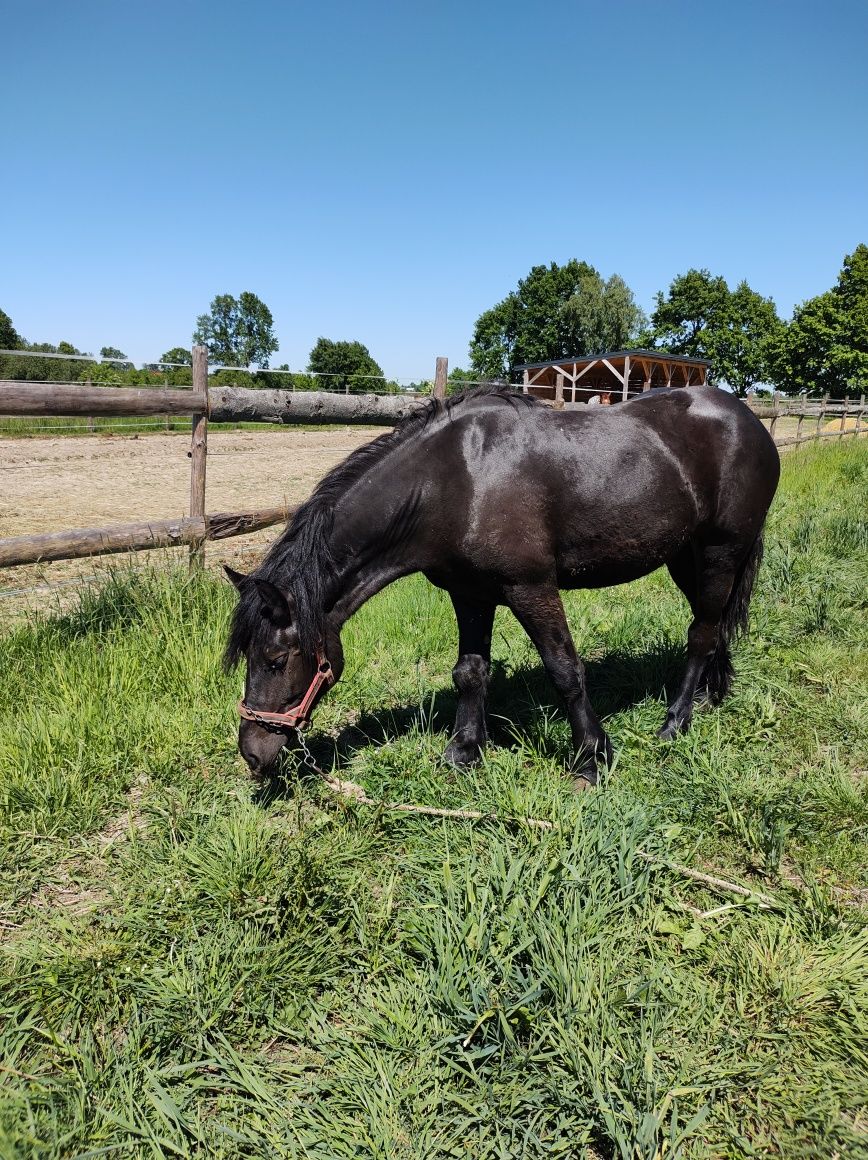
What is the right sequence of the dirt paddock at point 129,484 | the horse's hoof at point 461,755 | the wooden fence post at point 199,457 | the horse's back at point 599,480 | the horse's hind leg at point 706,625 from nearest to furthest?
the horse's back at point 599,480
the horse's hoof at point 461,755
the horse's hind leg at point 706,625
the wooden fence post at point 199,457
the dirt paddock at point 129,484

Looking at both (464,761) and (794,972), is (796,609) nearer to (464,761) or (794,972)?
(464,761)

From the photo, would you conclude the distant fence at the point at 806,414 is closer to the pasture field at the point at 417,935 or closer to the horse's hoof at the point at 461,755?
the horse's hoof at the point at 461,755

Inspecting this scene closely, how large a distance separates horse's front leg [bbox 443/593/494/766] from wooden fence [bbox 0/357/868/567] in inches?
71.6

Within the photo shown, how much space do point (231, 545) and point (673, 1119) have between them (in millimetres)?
7254

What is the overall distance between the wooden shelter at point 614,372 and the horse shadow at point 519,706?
31.2m

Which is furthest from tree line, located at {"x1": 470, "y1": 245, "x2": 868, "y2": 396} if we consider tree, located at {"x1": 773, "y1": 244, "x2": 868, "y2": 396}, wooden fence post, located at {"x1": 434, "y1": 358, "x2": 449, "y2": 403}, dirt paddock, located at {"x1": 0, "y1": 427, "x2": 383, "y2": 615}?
wooden fence post, located at {"x1": 434, "y1": 358, "x2": 449, "y2": 403}

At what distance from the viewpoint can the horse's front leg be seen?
342 cm

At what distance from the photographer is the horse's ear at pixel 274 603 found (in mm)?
2598

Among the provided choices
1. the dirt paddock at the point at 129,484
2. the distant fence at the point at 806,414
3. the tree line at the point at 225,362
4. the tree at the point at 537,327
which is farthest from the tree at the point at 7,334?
the distant fence at the point at 806,414

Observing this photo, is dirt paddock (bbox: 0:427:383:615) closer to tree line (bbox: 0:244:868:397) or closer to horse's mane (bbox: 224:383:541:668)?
horse's mane (bbox: 224:383:541:668)

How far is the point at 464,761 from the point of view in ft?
11.0

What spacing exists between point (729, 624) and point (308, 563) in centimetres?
259

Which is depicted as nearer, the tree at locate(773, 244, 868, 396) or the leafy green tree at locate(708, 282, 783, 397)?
the tree at locate(773, 244, 868, 396)

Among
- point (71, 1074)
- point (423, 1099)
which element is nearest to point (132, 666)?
point (71, 1074)
